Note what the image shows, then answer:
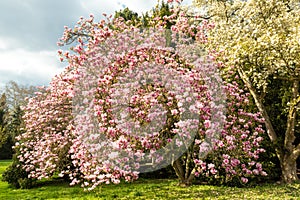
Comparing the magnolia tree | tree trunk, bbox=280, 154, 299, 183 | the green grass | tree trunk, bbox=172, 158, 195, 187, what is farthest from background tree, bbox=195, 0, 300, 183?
tree trunk, bbox=172, 158, 195, 187

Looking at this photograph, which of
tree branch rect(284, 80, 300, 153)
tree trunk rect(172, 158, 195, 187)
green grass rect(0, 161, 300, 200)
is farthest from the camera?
tree branch rect(284, 80, 300, 153)

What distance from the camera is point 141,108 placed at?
22.0 feet

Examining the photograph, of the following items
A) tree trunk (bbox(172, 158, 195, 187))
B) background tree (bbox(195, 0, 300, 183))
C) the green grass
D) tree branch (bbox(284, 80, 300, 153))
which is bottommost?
the green grass

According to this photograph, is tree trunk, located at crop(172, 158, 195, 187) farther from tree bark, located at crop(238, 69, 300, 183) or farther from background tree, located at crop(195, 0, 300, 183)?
tree bark, located at crop(238, 69, 300, 183)

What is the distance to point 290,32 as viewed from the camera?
9906 millimetres

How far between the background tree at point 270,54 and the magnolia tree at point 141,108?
2672 mm

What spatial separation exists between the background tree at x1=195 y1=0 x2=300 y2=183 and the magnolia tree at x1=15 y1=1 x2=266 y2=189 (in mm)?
2672

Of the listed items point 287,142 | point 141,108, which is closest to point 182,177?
point 141,108

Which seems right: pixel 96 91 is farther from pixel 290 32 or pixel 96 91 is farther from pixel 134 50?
pixel 290 32

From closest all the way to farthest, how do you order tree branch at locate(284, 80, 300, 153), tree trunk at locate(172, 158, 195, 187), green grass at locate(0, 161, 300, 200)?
1. green grass at locate(0, 161, 300, 200)
2. tree trunk at locate(172, 158, 195, 187)
3. tree branch at locate(284, 80, 300, 153)

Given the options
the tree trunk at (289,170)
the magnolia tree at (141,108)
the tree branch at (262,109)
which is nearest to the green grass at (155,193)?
the magnolia tree at (141,108)

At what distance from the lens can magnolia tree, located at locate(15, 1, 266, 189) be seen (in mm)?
6336

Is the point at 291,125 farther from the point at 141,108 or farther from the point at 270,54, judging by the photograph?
the point at 141,108

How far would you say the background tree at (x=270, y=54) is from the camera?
31.9 ft
